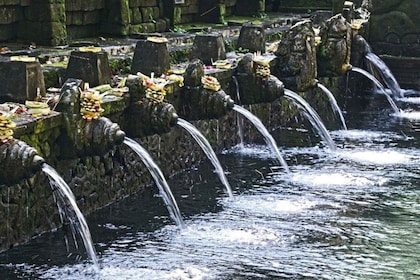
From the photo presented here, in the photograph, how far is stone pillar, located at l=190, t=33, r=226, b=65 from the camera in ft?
53.5

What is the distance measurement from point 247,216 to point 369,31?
15484 mm

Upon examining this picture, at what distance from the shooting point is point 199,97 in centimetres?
1412

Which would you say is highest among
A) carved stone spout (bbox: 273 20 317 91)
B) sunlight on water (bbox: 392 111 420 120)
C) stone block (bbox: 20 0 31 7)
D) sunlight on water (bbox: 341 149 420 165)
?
stone block (bbox: 20 0 31 7)

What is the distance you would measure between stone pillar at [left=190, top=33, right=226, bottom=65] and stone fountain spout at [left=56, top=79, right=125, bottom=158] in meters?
5.56

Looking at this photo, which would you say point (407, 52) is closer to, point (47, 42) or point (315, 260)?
point (47, 42)

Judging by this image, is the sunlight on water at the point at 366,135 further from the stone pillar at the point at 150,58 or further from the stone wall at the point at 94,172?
the stone pillar at the point at 150,58

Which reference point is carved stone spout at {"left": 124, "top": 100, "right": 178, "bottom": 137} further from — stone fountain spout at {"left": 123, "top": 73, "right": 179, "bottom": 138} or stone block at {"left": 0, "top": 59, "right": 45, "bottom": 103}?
stone block at {"left": 0, "top": 59, "right": 45, "bottom": 103}

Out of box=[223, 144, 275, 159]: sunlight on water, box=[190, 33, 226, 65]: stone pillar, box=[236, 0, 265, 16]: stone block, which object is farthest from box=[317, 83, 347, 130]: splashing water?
box=[236, 0, 265, 16]: stone block

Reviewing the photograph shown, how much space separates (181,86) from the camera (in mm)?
14023

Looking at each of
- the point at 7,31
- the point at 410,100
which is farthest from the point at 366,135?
the point at 7,31

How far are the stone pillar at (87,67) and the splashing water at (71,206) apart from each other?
8.22 ft

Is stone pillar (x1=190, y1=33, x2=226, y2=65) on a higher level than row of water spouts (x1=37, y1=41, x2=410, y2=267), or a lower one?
higher

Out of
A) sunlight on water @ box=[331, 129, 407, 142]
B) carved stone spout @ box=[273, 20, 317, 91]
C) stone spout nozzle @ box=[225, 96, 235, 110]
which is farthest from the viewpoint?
carved stone spout @ box=[273, 20, 317, 91]

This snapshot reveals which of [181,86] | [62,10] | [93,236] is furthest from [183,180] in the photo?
[62,10]
